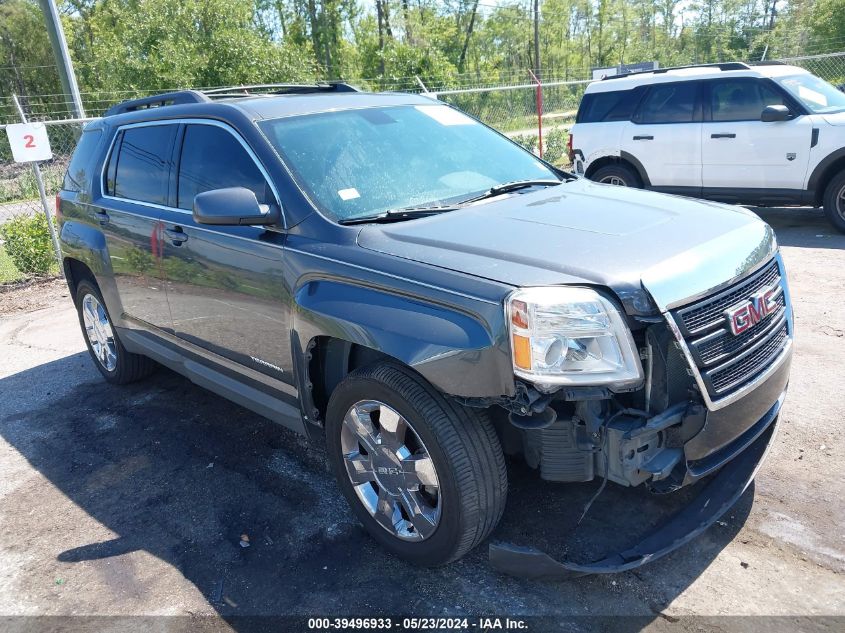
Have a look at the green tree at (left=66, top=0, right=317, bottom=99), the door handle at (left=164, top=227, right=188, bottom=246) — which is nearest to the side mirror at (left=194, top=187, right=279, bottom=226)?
the door handle at (left=164, top=227, right=188, bottom=246)

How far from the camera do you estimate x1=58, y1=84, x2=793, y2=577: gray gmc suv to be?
2518 millimetres

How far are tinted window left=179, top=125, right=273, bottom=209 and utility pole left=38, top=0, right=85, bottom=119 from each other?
6.82 meters

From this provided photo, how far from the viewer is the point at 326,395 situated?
3.46 m

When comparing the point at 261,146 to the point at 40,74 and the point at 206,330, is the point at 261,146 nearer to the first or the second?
the point at 206,330

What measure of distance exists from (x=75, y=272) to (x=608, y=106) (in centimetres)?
734

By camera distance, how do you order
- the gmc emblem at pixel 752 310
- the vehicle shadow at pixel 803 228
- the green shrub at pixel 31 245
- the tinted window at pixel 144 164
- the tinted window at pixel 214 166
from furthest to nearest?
the green shrub at pixel 31 245, the vehicle shadow at pixel 803 228, the tinted window at pixel 144 164, the tinted window at pixel 214 166, the gmc emblem at pixel 752 310

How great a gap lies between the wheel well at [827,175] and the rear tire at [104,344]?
7421mm

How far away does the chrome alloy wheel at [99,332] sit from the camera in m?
5.39

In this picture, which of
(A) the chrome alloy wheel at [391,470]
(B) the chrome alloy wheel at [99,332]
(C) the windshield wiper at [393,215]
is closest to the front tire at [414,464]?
(A) the chrome alloy wheel at [391,470]

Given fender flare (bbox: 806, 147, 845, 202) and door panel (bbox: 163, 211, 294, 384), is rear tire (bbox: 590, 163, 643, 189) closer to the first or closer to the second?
fender flare (bbox: 806, 147, 845, 202)

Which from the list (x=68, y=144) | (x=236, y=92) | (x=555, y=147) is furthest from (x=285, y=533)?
(x=68, y=144)

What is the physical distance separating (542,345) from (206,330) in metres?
2.26

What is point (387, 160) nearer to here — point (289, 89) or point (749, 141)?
point (289, 89)

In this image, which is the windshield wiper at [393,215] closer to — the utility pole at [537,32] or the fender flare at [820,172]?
the fender flare at [820,172]
